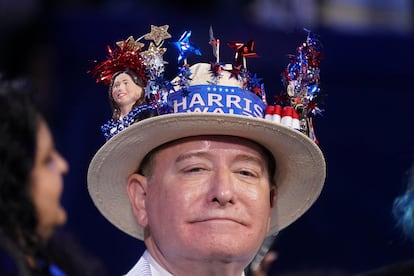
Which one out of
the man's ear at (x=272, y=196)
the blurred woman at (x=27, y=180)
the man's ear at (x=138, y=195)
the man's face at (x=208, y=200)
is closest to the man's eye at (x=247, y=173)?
the man's face at (x=208, y=200)

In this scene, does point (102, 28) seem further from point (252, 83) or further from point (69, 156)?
point (252, 83)

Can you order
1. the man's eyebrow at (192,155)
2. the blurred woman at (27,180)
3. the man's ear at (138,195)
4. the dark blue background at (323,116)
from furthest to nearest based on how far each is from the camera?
the dark blue background at (323,116) → the blurred woman at (27,180) → the man's ear at (138,195) → the man's eyebrow at (192,155)

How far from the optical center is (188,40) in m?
4.12

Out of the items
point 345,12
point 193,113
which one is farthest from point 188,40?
point 345,12

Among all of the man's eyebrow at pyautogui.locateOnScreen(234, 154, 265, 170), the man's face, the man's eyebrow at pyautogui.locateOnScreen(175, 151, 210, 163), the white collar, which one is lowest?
the white collar

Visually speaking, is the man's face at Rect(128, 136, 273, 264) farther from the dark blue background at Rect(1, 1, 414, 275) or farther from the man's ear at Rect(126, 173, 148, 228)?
the dark blue background at Rect(1, 1, 414, 275)

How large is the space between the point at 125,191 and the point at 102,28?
3.13 m

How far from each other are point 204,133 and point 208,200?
26cm

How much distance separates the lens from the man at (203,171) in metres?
4.02

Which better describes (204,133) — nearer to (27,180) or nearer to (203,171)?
(203,171)

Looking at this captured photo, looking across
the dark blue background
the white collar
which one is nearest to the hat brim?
the white collar

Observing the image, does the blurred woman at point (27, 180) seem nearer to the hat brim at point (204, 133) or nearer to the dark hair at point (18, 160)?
the dark hair at point (18, 160)

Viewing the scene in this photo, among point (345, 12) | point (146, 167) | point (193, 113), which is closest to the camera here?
point (193, 113)

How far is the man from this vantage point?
158 inches
